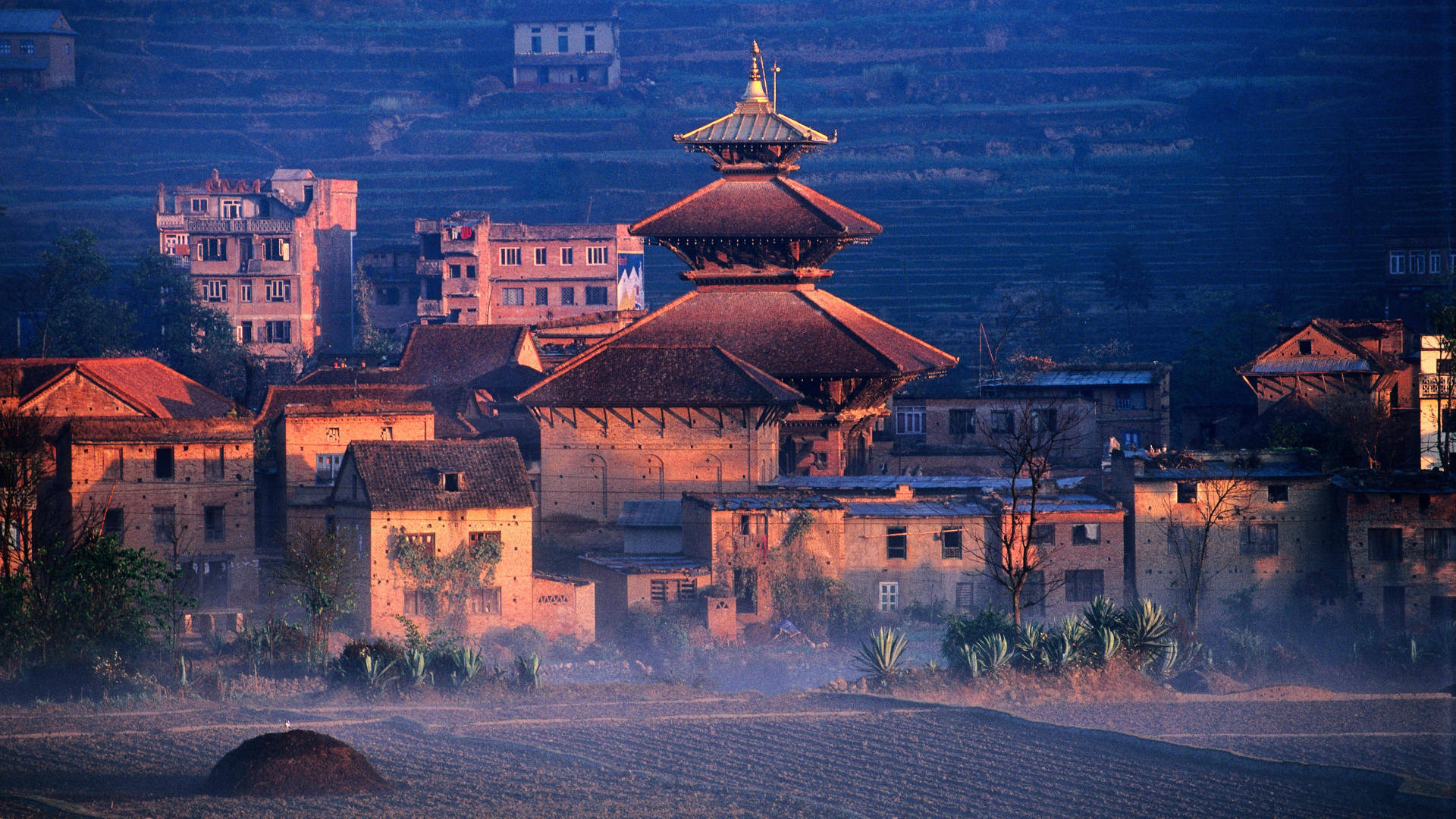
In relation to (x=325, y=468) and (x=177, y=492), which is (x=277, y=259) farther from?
(x=177, y=492)

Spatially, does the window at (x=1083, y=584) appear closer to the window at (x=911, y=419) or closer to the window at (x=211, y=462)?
the window at (x=911, y=419)

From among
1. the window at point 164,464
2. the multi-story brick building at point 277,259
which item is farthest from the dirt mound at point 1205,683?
the multi-story brick building at point 277,259

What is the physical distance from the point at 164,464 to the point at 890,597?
15933 millimetres

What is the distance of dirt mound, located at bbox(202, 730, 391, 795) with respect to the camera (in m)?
27.8

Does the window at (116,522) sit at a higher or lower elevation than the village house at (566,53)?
lower

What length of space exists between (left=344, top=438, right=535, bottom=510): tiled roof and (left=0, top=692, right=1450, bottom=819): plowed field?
6.75 metres

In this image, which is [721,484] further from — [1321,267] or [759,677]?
[1321,267]

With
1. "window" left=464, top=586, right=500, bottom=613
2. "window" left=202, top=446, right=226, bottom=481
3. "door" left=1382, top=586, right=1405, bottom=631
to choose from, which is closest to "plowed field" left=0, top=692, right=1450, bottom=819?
"window" left=464, top=586, right=500, bottom=613

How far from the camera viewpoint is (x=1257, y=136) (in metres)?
99.2

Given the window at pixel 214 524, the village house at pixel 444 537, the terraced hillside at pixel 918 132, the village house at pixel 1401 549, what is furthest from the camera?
the terraced hillside at pixel 918 132

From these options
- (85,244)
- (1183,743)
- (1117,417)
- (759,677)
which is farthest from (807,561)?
(85,244)

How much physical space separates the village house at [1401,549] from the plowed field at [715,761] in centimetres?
674

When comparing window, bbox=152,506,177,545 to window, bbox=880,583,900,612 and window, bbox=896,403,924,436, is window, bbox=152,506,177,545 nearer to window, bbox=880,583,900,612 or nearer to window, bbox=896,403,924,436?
window, bbox=880,583,900,612

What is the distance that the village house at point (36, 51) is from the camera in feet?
376
